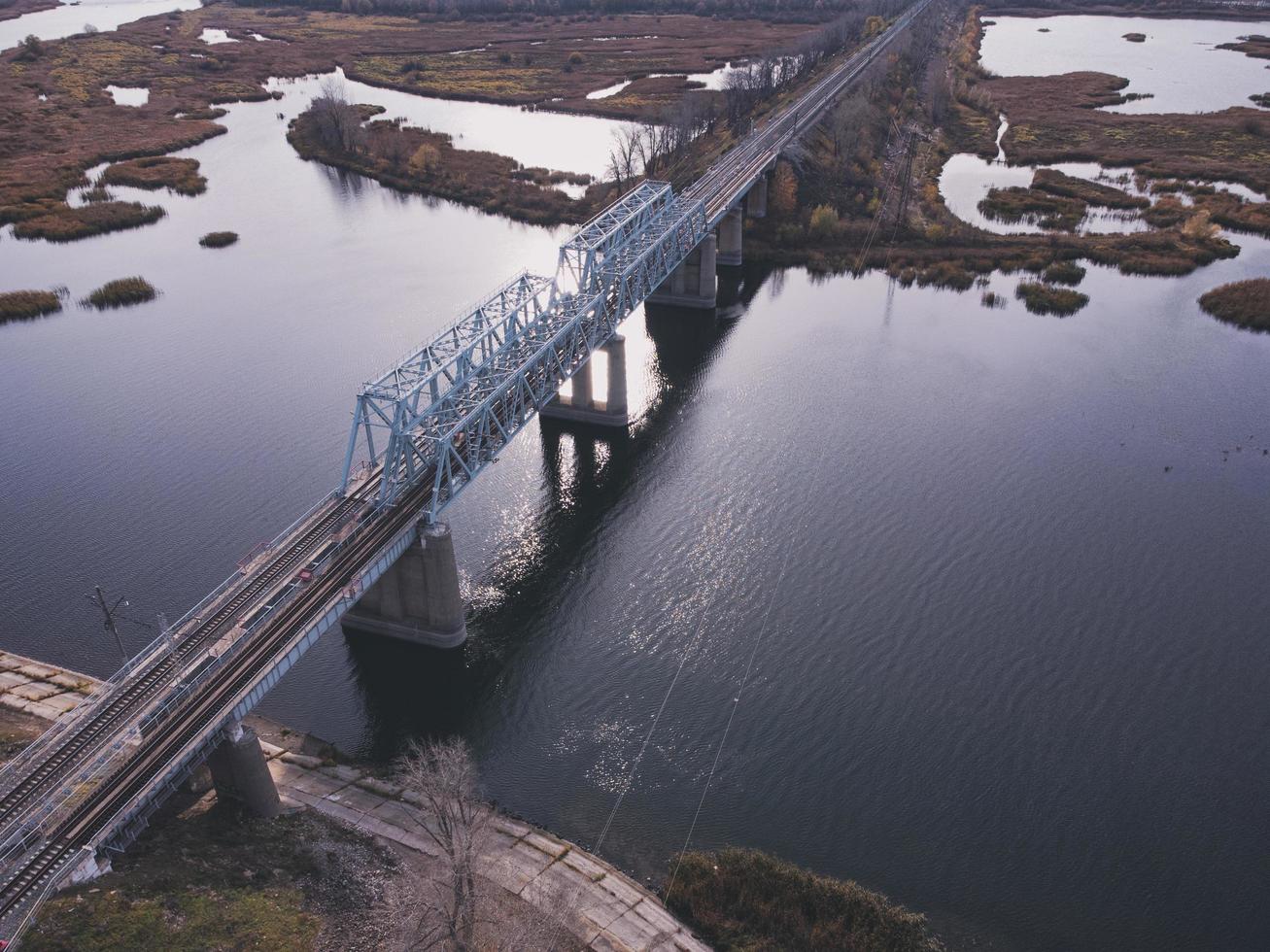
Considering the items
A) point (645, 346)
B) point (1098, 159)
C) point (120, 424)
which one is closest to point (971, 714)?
point (645, 346)

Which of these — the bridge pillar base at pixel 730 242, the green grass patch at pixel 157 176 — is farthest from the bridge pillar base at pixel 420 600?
the green grass patch at pixel 157 176

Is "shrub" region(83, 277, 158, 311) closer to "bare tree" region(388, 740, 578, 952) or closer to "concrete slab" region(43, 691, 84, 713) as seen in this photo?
"concrete slab" region(43, 691, 84, 713)

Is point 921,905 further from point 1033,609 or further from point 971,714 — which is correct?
point 1033,609

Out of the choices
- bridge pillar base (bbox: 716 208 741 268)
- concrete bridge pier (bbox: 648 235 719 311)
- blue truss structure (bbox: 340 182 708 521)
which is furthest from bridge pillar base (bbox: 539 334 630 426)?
bridge pillar base (bbox: 716 208 741 268)

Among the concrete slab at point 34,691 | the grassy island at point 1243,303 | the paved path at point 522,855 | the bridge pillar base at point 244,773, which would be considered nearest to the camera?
the paved path at point 522,855

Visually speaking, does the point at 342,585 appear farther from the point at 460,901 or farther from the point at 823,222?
the point at 823,222

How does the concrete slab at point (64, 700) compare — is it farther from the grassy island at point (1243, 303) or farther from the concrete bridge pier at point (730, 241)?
the grassy island at point (1243, 303)
